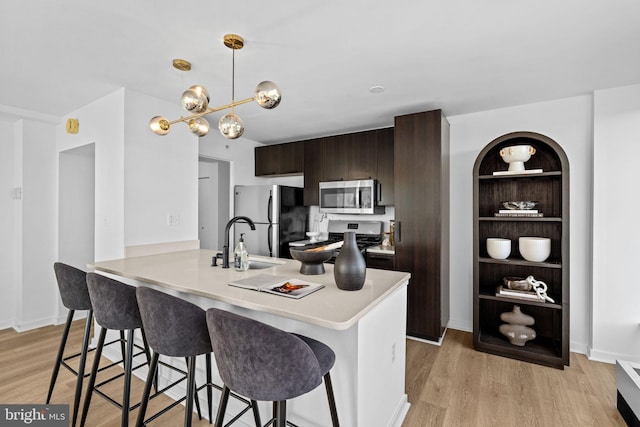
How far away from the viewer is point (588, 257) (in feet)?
9.21

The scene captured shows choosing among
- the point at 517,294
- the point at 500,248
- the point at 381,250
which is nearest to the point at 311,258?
the point at 381,250

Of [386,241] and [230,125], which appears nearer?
[230,125]

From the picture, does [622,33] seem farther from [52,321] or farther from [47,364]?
[52,321]

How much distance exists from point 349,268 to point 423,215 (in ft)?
5.79

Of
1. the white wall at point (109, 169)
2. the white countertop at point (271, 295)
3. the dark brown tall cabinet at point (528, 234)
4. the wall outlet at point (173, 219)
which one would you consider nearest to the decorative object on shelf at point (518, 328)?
the dark brown tall cabinet at point (528, 234)

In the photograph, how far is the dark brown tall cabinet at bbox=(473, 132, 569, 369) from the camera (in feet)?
8.48

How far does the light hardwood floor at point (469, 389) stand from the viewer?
1.94 meters

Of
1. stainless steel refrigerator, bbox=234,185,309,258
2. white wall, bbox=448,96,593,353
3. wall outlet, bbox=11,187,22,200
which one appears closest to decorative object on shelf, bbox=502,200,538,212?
white wall, bbox=448,96,593,353

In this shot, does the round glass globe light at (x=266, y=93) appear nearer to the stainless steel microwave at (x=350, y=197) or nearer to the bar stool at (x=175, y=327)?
the bar stool at (x=175, y=327)

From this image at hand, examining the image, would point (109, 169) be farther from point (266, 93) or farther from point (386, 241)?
point (386, 241)

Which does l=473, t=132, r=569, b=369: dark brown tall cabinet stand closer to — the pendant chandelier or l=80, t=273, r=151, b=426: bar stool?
the pendant chandelier

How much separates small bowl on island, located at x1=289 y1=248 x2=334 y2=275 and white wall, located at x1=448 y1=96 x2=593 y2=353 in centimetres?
208

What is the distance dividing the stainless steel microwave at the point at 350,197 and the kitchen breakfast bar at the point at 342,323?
Result: 178 cm

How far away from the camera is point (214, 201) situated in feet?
15.2
